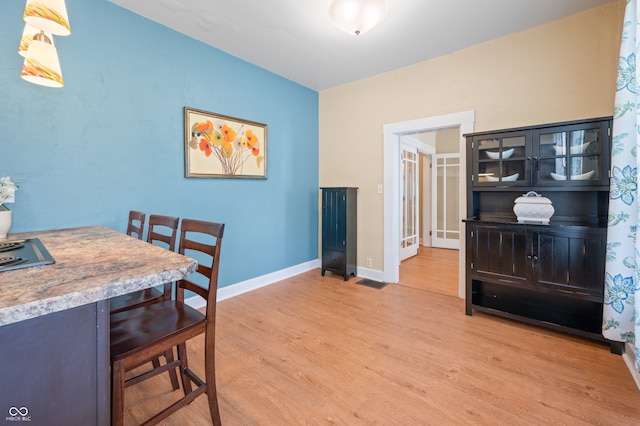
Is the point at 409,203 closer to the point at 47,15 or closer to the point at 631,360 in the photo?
the point at 631,360

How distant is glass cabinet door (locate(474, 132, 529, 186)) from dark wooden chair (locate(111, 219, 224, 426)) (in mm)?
2508

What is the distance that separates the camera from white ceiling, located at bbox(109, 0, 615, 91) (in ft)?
7.70

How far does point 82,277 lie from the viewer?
87 centimetres

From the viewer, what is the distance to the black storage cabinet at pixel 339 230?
381 cm

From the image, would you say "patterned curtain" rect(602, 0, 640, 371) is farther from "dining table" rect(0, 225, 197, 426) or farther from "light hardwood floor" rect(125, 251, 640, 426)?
"dining table" rect(0, 225, 197, 426)

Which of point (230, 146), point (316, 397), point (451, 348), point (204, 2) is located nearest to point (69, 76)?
point (204, 2)

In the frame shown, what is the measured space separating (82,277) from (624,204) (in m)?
2.90

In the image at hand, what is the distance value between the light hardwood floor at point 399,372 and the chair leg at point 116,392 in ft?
1.69

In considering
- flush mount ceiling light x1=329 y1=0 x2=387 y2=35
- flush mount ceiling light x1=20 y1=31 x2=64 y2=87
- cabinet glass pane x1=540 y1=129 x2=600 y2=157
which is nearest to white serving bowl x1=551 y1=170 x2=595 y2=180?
cabinet glass pane x1=540 y1=129 x2=600 y2=157

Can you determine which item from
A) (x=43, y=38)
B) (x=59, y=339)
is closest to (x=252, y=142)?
(x=43, y=38)

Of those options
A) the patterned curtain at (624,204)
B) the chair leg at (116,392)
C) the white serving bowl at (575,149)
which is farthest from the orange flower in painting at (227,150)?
the patterned curtain at (624,204)

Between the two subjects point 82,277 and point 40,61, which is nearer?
point 82,277

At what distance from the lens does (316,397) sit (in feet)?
5.50

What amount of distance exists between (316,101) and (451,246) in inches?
160
